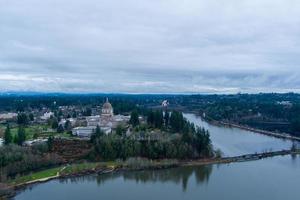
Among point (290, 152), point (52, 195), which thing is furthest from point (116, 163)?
point (290, 152)

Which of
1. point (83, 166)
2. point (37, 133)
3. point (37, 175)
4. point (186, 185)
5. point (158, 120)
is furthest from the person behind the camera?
point (158, 120)

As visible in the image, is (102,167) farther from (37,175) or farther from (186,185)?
(186,185)

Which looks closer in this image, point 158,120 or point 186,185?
point 186,185

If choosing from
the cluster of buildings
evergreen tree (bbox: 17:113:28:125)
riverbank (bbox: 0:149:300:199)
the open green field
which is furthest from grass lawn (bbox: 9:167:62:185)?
evergreen tree (bbox: 17:113:28:125)

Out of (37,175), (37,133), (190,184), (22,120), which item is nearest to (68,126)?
(37,133)

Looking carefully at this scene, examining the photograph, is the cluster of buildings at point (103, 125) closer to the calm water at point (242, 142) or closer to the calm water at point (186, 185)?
the calm water at point (242, 142)

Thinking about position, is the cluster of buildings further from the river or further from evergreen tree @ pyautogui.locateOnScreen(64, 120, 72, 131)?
the river

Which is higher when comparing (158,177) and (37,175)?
(37,175)
